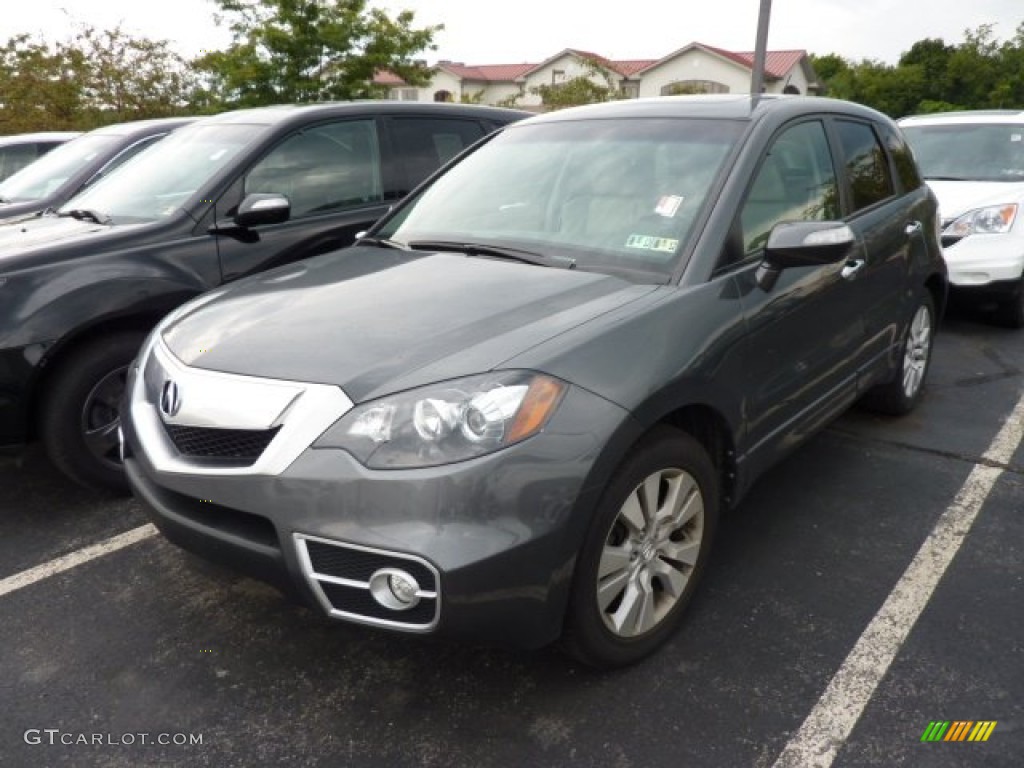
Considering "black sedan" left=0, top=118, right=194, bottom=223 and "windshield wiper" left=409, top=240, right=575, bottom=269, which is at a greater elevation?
"black sedan" left=0, top=118, right=194, bottom=223

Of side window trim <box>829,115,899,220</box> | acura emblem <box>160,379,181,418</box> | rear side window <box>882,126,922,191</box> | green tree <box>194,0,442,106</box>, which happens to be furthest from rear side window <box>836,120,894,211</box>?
green tree <box>194,0,442,106</box>

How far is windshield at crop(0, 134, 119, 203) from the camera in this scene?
6363mm

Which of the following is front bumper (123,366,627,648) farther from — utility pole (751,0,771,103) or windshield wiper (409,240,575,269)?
utility pole (751,0,771,103)

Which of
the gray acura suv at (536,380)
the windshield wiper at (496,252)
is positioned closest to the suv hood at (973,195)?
the gray acura suv at (536,380)

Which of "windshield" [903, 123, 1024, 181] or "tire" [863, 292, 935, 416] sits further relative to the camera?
"windshield" [903, 123, 1024, 181]

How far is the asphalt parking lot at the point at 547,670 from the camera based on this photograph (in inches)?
85.0

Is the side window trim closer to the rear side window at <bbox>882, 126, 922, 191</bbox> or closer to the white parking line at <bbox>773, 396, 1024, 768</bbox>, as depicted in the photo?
the rear side window at <bbox>882, 126, 922, 191</bbox>

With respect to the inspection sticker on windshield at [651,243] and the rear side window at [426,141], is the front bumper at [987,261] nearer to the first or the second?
the rear side window at [426,141]

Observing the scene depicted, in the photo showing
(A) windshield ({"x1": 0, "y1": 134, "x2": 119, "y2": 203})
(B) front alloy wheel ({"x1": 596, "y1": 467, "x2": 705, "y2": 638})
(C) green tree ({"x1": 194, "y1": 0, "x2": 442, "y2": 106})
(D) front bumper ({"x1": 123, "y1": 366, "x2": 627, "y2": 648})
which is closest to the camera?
(D) front bumper ({"x1": 123, "y1": 366, "x2": 627, "y2": 648})

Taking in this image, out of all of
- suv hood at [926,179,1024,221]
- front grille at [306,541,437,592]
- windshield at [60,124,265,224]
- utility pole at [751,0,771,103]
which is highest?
utility pole at [751,0,771,103]

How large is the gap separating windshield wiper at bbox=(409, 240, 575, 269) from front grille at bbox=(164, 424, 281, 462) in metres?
1.15

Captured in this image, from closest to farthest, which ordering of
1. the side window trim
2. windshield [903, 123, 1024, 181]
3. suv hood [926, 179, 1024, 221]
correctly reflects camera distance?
1. the side window trim
2. suv hood [926, 179, 1024, 221]
3. windshield [903, 123, 1024, 181]

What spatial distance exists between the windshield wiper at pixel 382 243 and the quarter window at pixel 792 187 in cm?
129

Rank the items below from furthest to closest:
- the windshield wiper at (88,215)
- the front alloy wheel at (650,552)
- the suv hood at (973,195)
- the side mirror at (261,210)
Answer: the suv hood at (973,195) < the windshield wiper at (88,215) < the side mirror at (261,210) < the front alloy wheel at (650,552)
